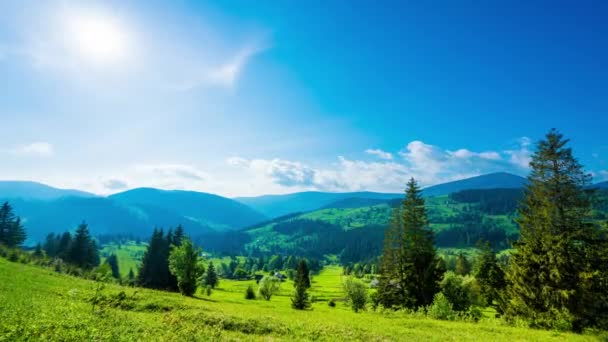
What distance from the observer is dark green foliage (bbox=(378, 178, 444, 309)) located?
44.4 metres

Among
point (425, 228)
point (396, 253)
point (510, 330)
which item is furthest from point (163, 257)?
point (510, 330)

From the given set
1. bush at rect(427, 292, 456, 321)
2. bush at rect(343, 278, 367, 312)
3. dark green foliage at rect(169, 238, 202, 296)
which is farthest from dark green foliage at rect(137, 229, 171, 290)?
bush at rect(427, 292, 456, 321)

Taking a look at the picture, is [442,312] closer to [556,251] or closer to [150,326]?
[556,251]

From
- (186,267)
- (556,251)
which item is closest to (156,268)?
(186,267)

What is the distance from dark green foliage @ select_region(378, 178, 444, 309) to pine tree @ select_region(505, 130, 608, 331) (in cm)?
1143

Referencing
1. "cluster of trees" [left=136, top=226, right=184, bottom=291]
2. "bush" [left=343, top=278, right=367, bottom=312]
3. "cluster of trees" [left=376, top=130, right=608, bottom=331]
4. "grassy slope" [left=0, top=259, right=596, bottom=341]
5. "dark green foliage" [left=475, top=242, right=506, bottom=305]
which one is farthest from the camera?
"cluster of trees" [left=136, top=226, right=184, bottom=291]

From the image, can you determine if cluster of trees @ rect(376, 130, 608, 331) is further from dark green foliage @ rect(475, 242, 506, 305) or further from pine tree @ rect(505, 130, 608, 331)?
dark green foliage @ rect(475, 242, 506, 305)

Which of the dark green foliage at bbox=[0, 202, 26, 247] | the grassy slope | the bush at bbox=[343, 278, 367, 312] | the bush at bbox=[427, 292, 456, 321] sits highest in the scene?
the dark green foliage at bbox=[0, 202, 26, 247]

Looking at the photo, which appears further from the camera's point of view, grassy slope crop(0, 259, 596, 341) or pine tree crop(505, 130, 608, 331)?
pine tree crop(505, 130, 608, 331)

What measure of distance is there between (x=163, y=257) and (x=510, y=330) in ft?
243

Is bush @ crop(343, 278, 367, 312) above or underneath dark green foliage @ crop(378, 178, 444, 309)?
underneath

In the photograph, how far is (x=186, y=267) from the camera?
49.5 meters

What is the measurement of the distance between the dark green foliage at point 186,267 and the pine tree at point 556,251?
4227 centimetres

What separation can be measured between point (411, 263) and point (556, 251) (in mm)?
18953
